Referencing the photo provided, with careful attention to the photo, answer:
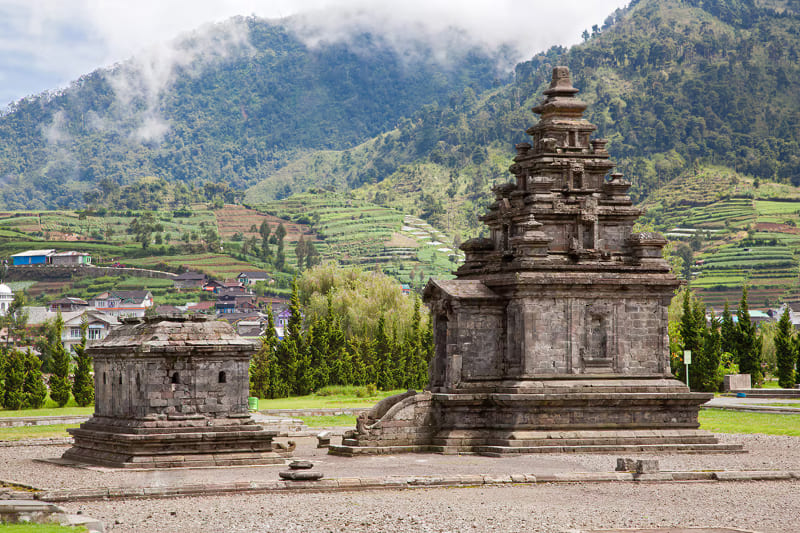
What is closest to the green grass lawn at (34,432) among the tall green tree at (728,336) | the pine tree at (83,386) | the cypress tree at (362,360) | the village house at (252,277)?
the pine tree at (83,386)

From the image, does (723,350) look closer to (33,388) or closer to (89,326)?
(33,388)

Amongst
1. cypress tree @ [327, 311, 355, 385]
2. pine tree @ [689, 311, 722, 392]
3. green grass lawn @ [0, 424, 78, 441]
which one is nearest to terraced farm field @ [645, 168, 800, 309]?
pine tree @ [689, 311, 722, 392]

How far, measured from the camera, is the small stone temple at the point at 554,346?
103ft

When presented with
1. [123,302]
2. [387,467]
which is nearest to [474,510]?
[387,467]

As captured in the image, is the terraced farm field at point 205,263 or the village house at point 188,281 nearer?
the village house at point 188,281

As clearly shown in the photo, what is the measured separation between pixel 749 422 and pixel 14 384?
1411 inches

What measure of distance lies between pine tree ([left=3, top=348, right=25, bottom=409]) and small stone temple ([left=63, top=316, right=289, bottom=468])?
1076 inches

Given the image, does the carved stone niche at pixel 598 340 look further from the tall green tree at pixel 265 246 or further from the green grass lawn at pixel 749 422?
the tall green tree at pixel 265 246

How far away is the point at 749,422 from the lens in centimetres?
4197

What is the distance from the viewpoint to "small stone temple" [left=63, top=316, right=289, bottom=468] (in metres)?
27.4

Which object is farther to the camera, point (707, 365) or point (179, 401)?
point (707, 365)

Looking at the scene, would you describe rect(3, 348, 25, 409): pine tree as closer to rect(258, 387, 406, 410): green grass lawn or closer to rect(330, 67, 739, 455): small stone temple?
rect(258, 387, 406, 410): green grass lawn

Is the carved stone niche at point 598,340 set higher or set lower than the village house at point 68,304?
lower

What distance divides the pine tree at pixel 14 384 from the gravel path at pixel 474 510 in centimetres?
3658
